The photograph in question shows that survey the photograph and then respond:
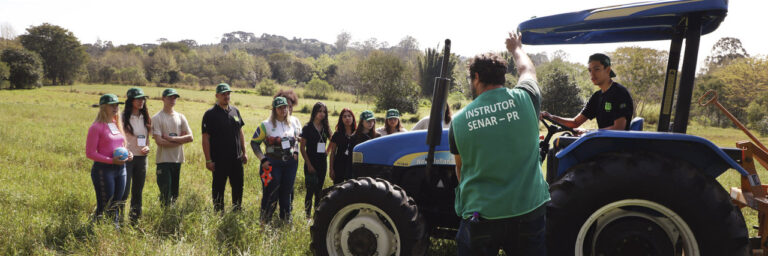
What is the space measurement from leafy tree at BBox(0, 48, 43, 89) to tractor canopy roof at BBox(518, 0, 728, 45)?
158 feet

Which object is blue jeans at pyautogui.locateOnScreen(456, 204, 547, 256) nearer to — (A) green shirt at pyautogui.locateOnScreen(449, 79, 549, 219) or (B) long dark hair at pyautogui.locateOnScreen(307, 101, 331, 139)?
(A) green shirt at pyautogui.locateOnScreen(449, 79, 549, 219)

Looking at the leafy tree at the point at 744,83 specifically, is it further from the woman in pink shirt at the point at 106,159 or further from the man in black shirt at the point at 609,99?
the woman in pink shirt at the point at 106,159

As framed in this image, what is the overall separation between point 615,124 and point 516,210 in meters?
2.00

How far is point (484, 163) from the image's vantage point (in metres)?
2.05

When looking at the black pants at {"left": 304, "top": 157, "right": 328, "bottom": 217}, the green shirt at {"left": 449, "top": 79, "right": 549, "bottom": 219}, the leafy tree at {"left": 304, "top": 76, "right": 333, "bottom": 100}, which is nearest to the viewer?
the green shirt at {"left": 449, "top": 79, "right": 549, "bottom": 219}

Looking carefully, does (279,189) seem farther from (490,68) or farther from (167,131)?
(490,68)

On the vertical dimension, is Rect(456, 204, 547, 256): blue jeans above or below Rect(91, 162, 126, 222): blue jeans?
above

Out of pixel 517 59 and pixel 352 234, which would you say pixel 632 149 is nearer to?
pixel 517 59

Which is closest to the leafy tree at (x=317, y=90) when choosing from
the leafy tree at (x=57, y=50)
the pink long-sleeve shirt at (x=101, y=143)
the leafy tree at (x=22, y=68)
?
the leafy tree at (x=22, y=68)

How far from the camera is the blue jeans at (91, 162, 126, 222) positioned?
14.0 ft

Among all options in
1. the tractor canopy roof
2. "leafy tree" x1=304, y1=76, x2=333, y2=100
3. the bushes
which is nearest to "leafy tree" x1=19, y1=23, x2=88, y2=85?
the bushes

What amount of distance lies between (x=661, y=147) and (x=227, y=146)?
4276 millimetres

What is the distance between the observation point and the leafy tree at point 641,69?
25.3 metres

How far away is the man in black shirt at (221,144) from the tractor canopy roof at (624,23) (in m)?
3.39
